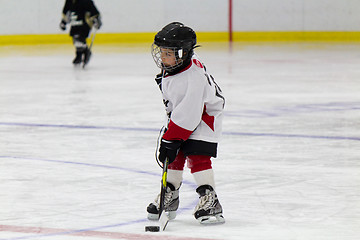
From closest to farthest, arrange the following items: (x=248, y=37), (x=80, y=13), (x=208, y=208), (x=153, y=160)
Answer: (x=208, y=208) < (x=153, y=160) < (x=80, y=13) < (x=248, y=37)

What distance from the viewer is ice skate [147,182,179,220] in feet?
10.4

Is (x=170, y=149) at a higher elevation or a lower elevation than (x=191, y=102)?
lower

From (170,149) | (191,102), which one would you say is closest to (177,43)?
(191,102)

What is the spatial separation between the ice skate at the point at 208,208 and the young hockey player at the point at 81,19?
9.33 meters

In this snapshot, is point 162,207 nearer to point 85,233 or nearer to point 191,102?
point 85,233

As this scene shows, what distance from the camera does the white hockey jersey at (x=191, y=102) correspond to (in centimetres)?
303

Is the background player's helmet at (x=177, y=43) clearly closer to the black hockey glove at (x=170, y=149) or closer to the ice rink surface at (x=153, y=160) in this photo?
the black hockey glove at (x=170, y=149)

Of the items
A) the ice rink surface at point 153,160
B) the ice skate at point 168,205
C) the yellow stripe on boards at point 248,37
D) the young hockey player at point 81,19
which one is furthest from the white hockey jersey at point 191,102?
the yellow stripe on boards at point 248,37

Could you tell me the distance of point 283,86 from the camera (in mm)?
9422

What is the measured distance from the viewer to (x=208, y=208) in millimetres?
3107

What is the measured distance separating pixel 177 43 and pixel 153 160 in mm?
1673

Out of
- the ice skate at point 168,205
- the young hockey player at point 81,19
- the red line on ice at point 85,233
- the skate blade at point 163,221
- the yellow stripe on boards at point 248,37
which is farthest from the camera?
the yellow stripe on boards at point 248,37

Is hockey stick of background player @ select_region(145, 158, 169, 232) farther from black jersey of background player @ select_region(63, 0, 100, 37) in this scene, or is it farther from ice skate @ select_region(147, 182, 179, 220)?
black jersey of background player @ select_region(63, 0, 100, 37)

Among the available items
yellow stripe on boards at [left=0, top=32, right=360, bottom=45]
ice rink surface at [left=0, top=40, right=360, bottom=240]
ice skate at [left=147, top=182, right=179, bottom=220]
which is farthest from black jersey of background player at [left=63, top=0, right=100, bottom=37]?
ice skate at [left=147, top=182, right=179, bottom=220]
